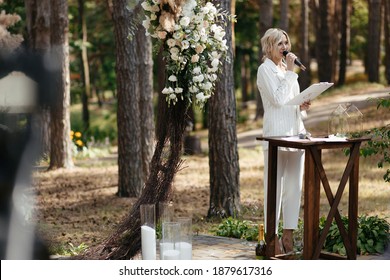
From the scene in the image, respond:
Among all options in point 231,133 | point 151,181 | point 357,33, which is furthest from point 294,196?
point 357,33

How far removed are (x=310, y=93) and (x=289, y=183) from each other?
914 millimetres

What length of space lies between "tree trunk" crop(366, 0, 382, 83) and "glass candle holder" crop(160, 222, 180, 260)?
21325mm

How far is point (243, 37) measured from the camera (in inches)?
1070


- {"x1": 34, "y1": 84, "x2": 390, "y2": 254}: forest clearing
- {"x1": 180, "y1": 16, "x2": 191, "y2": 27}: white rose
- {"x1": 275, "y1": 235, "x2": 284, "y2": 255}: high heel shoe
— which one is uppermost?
{"x1": 180, "y1": 16, "x2": 191, "y2": 27}: white rose

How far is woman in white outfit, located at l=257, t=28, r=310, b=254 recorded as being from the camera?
5973mm

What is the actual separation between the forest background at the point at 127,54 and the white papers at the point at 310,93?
1421 mm

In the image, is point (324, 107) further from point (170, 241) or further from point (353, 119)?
point (170, 241)

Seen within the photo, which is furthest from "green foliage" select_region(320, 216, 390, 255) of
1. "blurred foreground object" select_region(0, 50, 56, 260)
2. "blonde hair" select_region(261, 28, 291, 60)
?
"blurred foreground object" select_region(0, 50, 56, 260)

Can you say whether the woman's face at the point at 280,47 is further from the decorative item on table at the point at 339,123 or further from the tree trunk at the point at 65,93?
the tree trunk at the point at 65,93

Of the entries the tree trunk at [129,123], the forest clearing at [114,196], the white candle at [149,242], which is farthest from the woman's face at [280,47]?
the tree trunk at [129,123]

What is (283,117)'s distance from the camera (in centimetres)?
605

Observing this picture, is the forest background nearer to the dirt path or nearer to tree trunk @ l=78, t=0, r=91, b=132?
tree trunk @ l=78, t=0, r=91, b=132

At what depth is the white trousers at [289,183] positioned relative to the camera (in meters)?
6.08

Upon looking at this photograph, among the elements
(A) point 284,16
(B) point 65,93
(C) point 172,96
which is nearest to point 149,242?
(C) point 172,96
